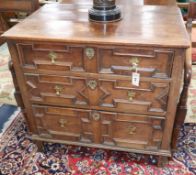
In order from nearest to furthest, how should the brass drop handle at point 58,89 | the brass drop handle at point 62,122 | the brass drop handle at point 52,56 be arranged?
the brass drop handle at point 52,56, the brass drop handle at point 58,89, the brass drop handle at point 62,122

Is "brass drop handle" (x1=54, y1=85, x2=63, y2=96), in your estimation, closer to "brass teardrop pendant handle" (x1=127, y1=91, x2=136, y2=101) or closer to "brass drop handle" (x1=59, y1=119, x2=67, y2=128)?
"brass drop handle" (x1=59, y1=119, x2=67, y2=128)

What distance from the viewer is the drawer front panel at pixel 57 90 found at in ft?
3.74

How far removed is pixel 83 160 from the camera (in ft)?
4.76

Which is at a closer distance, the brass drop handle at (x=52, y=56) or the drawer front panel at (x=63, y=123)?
the brass drop handle at (x=52, y=56)

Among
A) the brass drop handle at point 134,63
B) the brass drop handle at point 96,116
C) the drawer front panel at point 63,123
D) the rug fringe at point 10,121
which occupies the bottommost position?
the rug fringe at point 10,121

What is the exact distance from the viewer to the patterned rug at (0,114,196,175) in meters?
1.38

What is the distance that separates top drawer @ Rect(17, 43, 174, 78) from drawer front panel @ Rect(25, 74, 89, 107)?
0.05 meters

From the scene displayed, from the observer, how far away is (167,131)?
3.92 ft

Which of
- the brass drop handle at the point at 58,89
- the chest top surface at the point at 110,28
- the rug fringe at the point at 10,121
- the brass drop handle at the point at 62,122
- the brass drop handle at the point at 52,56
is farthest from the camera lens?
the rug fringe at the point at 10,121

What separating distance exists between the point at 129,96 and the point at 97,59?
0.80 feet

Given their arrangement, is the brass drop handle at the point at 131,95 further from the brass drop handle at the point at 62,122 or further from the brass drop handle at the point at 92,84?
the brass drop handle at the point at 62,122

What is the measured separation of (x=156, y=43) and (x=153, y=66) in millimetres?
115

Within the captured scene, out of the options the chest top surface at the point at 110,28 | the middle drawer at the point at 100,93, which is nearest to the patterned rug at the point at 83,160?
the middle drawer at the point at 100,93

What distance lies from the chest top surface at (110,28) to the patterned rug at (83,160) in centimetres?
80
